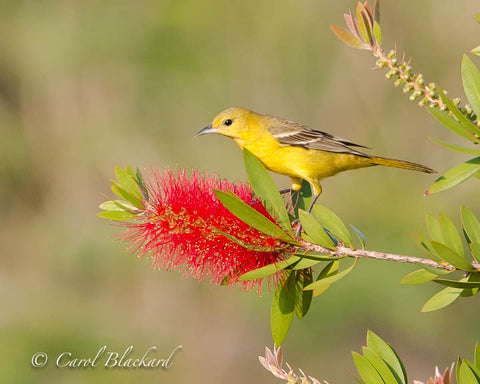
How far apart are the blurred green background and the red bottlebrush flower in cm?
469

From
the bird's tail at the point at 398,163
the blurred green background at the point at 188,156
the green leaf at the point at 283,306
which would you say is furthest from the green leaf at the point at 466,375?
the blurred green background at the point at 188,156

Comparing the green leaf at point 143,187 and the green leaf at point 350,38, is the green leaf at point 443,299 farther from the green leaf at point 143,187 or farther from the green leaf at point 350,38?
the green leaf at point 143,187

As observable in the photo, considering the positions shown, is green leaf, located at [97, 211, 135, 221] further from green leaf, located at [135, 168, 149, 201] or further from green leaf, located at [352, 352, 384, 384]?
green leaf, located at [352, 352, 384, 384]

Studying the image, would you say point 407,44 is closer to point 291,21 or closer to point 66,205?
point 291,21

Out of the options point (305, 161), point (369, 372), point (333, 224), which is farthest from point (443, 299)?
point (305, 161)

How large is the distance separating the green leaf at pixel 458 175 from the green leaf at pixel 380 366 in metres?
0.38

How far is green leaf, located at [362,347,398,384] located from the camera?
1.46m

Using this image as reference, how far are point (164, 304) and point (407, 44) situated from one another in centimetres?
396

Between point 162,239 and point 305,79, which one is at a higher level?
point 305,79

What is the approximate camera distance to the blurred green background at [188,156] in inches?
264

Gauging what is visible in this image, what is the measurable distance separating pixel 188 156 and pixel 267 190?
587 cm

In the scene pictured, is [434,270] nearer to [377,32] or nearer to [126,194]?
[377,32]

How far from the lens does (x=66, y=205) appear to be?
7.84m

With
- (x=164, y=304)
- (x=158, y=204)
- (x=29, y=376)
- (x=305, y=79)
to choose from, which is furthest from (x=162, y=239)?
(x=305, y=79)
